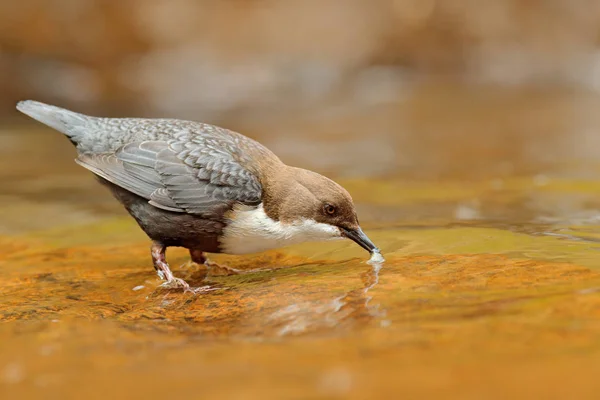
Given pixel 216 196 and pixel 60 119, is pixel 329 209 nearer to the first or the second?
pixel 216 196

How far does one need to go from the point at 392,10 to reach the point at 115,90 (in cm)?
552

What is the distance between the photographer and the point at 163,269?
438 cm

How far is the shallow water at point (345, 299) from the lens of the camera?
2.32m

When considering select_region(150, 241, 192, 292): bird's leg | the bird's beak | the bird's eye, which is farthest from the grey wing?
the bird's beak

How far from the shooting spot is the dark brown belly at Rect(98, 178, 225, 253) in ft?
14.2

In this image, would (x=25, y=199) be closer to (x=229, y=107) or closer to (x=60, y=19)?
(x=229, y=107)

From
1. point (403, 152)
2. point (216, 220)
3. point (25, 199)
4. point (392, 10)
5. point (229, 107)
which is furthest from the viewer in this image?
point (392, 10)

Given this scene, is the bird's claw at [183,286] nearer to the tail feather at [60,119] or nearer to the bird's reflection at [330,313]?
the bird's reflection at [330,313]

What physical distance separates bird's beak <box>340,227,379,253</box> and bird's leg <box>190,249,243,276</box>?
685mm

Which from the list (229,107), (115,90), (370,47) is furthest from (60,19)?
(370,47)

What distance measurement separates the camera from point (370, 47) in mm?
14781

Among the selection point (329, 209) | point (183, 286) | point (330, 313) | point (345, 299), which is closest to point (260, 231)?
point (329, 209)

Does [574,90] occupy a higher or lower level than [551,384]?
higher

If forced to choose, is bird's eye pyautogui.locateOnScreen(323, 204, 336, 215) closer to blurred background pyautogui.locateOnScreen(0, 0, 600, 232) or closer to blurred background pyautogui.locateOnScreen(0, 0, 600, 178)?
blurred background pyautogui.locateOnScreen(0, 0, 600, 232)
